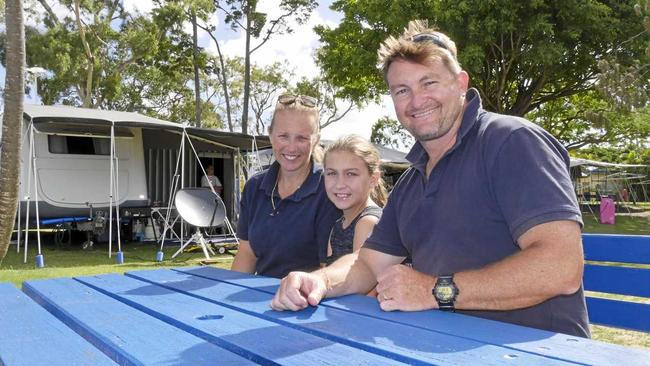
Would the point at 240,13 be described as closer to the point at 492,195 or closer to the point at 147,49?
the point at 147,49

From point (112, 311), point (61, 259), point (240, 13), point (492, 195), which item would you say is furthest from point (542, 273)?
point (240, 13)

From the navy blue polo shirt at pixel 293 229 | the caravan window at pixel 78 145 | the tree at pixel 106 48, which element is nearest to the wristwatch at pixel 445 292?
the navy blue polo shirt at pixel 293 229

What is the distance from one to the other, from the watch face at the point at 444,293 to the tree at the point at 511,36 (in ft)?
46.0

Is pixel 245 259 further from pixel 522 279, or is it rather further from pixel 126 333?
pixel 522 279

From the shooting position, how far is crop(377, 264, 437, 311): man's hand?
5.86 feet

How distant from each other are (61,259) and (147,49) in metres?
15.8

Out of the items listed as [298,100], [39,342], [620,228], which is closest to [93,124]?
[298,100]

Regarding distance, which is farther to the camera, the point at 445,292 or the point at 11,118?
the point at 11,118

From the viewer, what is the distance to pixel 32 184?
11117mm

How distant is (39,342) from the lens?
150 cm

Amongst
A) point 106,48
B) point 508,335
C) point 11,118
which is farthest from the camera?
point 106,48

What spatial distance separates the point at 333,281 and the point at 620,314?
1227mm

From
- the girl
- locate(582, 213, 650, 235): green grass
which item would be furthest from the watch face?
locate(582, 213, 650, 235): green grass

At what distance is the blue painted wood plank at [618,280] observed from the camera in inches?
90.9
